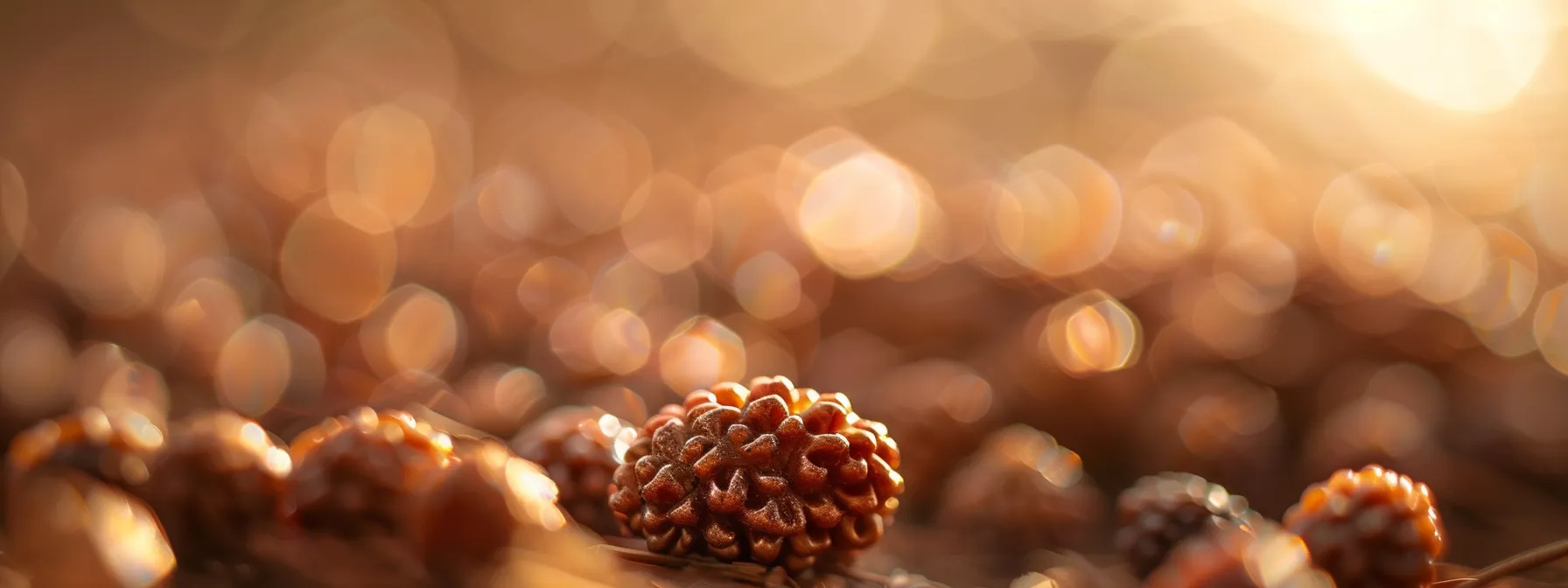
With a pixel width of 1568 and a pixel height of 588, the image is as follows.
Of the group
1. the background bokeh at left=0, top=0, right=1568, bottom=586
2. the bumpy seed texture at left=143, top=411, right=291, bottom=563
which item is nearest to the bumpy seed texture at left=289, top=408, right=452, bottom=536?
the bumpy seed texture at left=143, top=411, right=291, bottom=563

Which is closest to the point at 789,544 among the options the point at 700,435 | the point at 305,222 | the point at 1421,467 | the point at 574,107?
the point at 700,435

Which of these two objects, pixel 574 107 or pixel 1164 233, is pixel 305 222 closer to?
pixel 574 107

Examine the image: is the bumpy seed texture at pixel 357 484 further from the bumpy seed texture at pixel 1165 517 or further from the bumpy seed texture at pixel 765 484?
the bumpy seed texture at pixel 1165 517

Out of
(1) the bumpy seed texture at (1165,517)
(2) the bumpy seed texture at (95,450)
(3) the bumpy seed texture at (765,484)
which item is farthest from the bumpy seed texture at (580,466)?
(1) the bumpy seed texture at (1165,517)

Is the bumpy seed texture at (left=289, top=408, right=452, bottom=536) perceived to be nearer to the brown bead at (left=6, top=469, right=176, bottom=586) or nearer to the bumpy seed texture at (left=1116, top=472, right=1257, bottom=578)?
the brown bead at (left=6, top=469, right=176, bottom=586)

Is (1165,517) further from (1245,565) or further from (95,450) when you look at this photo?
(95,450)
